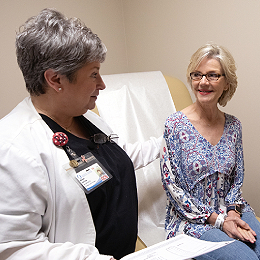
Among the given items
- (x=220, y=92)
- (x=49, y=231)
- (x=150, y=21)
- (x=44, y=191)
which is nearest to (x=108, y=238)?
(x=49, y=231)

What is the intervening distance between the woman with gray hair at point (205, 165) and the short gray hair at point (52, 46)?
2.29 feet

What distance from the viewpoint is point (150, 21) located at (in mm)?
2650

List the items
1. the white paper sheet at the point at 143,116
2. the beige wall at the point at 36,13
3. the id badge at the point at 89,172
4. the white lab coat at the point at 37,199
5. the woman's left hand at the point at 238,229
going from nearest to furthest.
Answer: the white lab coat at the point at 37,199, the id badge at the point at 89,172, the woman's left hand at the point at 238,229, the white paper sheet at the point at 143,116, the beige wall at the point at 36,13

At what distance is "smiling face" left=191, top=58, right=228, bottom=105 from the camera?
58.0 inches

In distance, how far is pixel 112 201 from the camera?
112cm

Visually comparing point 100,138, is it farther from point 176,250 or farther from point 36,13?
point 36,13

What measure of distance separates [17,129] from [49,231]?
1.21 feet

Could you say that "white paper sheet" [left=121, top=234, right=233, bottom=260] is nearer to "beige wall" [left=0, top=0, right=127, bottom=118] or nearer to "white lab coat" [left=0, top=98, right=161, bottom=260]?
"white lab coat" [left=0, top=98, right=161, bottom=260]

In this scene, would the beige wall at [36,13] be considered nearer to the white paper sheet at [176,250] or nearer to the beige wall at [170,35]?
the beige wall at [170,35]

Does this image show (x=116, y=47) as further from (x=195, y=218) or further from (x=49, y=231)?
(x=49, y=231)

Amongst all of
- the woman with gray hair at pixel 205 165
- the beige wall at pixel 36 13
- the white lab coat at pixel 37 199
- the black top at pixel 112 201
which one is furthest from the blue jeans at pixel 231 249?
the beige wall at pixel 36 13

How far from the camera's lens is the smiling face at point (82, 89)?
3.35 feet

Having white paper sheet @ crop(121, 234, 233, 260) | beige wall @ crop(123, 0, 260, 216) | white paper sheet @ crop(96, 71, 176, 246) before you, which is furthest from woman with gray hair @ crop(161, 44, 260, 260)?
beige wall @ crop(123, 0, 260, 216)

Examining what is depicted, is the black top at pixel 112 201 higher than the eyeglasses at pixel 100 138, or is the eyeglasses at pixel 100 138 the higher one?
the eyeglasses at pixel 100 138
